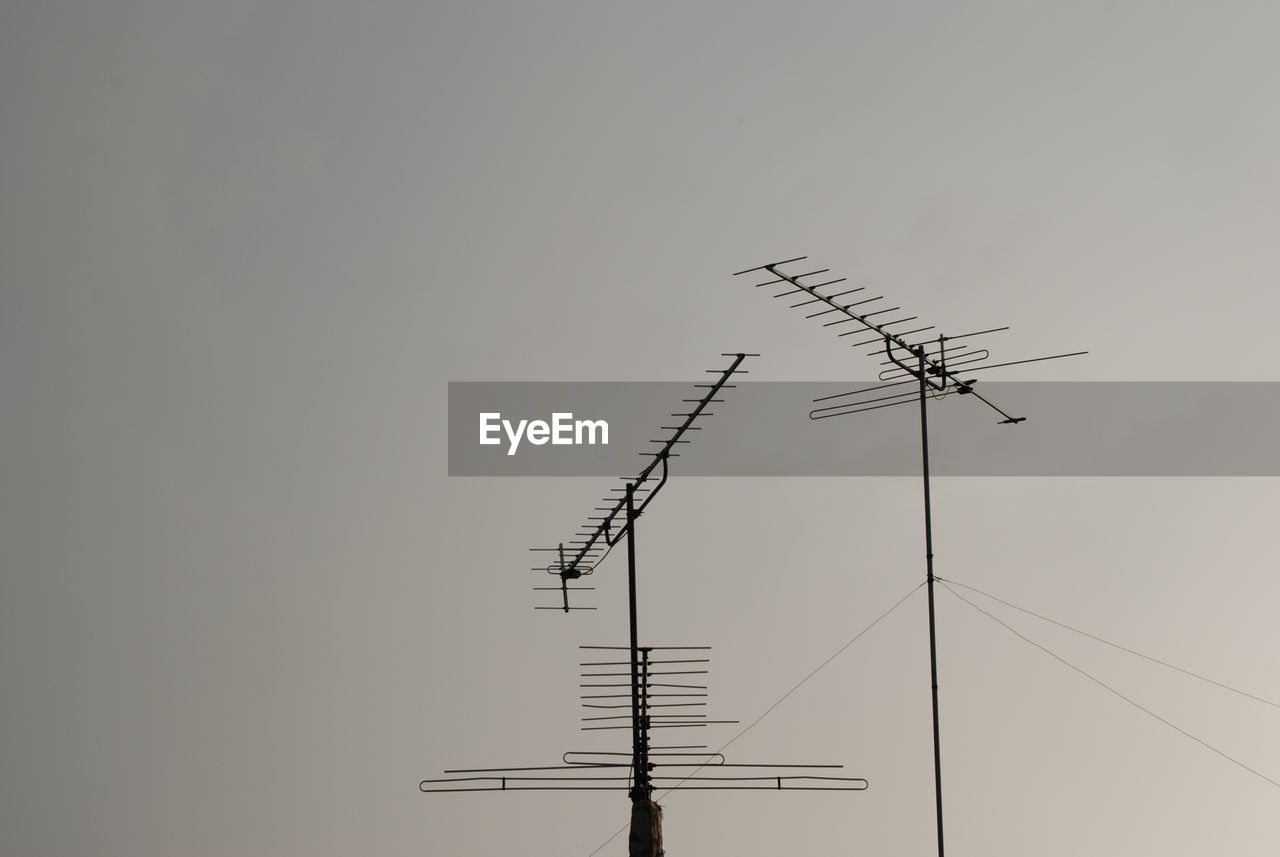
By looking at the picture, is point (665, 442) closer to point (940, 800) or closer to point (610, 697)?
point (610, 697)

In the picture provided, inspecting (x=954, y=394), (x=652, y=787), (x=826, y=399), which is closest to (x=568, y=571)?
(x=652, y=787)

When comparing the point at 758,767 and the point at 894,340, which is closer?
the point at 758,767

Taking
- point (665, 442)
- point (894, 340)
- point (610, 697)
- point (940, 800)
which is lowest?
point (940, 800)

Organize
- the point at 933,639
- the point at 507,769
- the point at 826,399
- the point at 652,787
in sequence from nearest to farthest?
the point at 507,769 < the point at 652,787 < the point at 933,639 < the point at 826,399

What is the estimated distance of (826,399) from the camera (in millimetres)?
17672

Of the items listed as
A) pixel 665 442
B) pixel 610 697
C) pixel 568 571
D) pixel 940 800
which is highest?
pixel 665 442

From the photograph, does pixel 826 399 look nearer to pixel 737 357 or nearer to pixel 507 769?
pixel 737 357

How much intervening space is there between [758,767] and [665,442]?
11.1 feet

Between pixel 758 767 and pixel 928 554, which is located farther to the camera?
pixel 928 554

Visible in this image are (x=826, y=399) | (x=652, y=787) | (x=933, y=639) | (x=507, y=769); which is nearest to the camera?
(x=507, y=769)

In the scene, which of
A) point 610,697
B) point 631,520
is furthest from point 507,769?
point 631,520

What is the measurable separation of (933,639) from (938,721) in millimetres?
836

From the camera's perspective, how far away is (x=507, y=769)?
14.5 metres

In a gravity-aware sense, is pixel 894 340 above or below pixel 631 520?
above
